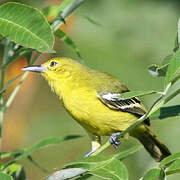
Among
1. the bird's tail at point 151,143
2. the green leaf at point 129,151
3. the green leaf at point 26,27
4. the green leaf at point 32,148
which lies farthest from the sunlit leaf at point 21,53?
the bird's tail at point 151,143

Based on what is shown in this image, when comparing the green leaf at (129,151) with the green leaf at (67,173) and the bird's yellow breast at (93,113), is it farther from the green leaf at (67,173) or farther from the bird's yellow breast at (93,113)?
the bird's yellow breast at (93,113)

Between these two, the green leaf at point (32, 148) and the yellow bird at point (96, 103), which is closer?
the green leaf at point (32, 148)

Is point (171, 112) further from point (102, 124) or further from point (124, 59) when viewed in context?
point (124, 59)

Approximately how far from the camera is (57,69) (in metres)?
4.15

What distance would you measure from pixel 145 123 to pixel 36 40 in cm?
196

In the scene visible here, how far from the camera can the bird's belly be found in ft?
11.8

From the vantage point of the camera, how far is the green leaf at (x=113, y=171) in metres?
2.13

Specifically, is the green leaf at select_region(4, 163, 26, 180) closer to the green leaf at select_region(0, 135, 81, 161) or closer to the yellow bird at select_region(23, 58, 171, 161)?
the green leaf at select_region(0, 135, 81, 161)

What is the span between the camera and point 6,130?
239 inches

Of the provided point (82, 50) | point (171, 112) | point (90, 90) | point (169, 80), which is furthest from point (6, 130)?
point (169, 80)

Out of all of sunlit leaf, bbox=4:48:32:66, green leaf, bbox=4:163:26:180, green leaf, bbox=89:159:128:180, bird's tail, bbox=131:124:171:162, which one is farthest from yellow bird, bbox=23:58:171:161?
green leaf, bbox=89:159:128:180

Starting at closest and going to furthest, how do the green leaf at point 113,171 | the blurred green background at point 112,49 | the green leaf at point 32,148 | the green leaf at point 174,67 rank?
1. the green leaf at point 174,67
2. the green leaf at point 113,171
3. the green leaf at point 32,148
4. the blurred green background at point 112,49

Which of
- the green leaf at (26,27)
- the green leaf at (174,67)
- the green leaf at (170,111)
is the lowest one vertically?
the green leaf at (170,111)

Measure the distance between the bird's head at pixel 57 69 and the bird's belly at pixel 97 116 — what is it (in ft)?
1.46
